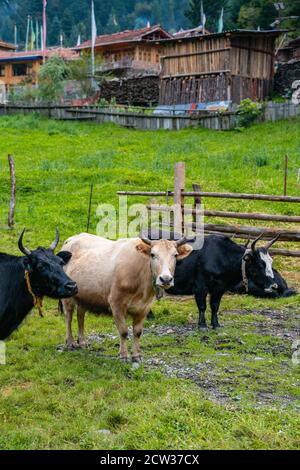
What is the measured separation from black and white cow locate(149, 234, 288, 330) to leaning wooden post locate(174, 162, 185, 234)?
304cm

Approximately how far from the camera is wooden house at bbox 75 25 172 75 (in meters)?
45.2

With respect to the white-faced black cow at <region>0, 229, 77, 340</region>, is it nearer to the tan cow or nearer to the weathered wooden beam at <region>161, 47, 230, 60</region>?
the tan cow

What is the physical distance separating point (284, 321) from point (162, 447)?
4.64 m

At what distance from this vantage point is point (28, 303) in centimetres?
672

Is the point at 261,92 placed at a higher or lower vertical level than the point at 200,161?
higher

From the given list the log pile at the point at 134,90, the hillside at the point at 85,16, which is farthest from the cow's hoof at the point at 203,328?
the hillside at the point at 85,16

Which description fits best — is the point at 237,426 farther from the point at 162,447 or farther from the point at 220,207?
the point at 220,207

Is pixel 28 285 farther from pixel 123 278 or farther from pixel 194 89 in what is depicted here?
pixel 194 89

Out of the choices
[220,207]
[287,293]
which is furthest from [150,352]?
[220,207]

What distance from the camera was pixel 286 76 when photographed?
3247 centimetres

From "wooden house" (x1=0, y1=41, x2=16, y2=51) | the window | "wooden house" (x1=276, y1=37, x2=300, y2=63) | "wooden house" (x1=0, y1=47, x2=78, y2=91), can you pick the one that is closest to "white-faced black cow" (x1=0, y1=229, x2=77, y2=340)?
"wooden house" (x1=276, y1=37, x2=300, y2=63)

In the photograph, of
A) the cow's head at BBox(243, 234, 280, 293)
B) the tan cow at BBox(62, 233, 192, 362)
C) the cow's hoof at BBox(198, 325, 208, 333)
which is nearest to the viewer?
the tan cow at BBox(62, 233, 192, 362)

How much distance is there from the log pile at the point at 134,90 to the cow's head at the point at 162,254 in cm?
2830

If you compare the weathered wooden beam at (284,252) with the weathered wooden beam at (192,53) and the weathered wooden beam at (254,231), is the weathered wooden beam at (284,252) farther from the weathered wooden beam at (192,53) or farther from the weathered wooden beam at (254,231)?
the weathered wooden beam at (192,53)
